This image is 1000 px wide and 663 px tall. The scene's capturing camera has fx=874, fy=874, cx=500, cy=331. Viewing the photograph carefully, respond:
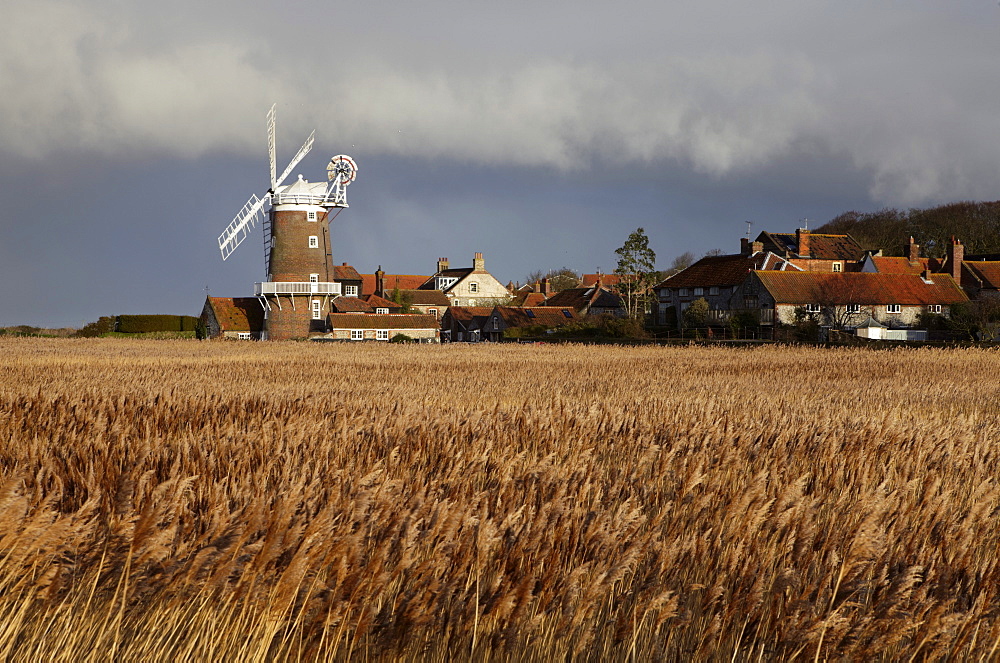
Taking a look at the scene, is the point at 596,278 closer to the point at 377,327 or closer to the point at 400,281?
the point at 400,281

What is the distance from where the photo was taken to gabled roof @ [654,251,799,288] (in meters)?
85.9

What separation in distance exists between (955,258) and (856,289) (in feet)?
53.1

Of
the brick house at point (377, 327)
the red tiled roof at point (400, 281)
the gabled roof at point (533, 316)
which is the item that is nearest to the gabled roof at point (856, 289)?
the gabled roof at point (533, 316)

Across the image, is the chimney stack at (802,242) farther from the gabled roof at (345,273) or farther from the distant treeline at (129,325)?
the distant treeline at (129,325)

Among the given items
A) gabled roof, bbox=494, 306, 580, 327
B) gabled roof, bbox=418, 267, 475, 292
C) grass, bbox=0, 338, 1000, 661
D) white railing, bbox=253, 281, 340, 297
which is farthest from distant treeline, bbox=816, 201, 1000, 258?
grass, bbox=0, 338, 1000, 661

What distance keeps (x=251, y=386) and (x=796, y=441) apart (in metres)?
10.8

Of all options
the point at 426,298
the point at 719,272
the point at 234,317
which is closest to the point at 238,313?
the point at 234,317

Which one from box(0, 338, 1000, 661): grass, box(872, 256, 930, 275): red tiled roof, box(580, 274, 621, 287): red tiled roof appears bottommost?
box(0, 338, 1000, 661): grass

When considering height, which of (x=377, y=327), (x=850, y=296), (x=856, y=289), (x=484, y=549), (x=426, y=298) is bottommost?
(x=484, y=549)

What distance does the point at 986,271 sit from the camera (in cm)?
8562

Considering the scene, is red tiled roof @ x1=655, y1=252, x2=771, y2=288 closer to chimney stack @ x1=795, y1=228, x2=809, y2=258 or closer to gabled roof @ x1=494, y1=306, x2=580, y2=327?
chimney stack @ x1=795, y1=228, x2=809, y2=258

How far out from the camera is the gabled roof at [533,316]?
8819 centimetres

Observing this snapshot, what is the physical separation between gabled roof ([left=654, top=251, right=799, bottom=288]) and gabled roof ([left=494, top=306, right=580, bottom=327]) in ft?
40.4

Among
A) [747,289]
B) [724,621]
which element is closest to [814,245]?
[747,289]
